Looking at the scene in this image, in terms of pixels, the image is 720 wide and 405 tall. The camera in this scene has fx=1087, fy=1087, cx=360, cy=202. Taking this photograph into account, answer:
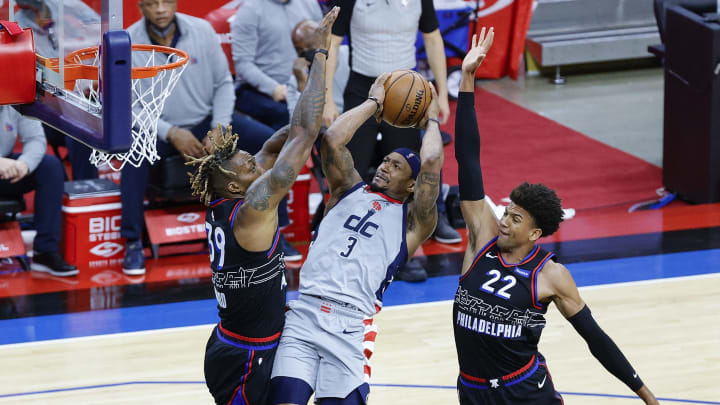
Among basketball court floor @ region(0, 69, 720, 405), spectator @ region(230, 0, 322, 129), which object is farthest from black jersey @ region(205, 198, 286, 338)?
spectator @ region(230, 0, 322, 129)

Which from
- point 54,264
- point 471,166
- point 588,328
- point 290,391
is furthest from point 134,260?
point 588,328

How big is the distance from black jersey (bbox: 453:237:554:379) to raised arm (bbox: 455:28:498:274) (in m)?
0.12

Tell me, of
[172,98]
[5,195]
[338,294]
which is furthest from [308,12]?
[338,294]

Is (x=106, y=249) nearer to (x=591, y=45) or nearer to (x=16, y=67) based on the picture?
(x=16, y=67)

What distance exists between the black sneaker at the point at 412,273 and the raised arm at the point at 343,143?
251 cm

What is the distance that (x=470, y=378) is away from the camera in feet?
14.6

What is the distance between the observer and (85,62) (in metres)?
4.39

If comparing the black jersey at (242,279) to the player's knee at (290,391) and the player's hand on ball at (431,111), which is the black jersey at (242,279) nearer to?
the player's knee at (290,391)

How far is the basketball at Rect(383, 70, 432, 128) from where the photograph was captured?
505 cm

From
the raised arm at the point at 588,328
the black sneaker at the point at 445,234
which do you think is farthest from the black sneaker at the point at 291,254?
the raised arm at the point at 588,328

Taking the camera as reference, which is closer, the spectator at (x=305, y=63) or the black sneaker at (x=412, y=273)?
the black sneaker at (x=412, y=273)

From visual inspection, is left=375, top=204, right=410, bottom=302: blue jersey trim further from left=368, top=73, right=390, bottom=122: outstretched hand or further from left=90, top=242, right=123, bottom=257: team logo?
left=90, top=242, right=123, bottom=257: team logo

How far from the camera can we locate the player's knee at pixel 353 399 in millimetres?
4453

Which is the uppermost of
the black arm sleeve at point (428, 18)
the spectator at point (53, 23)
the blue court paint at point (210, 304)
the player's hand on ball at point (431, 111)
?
the spectator at point (53, 23)
